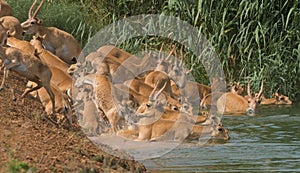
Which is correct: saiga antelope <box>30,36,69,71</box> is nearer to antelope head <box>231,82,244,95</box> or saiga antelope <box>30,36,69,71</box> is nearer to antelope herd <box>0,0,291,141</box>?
antelope herd <box>0,0,291,141</box>

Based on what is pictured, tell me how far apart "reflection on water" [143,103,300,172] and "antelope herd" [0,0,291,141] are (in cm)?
50

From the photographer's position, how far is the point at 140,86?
1440cm

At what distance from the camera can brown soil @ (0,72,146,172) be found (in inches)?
316

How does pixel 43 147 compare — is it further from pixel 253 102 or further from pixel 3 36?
pixel 253 102

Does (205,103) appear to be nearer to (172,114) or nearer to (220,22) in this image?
(220,22)

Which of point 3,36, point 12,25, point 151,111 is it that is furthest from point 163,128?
point 12,25

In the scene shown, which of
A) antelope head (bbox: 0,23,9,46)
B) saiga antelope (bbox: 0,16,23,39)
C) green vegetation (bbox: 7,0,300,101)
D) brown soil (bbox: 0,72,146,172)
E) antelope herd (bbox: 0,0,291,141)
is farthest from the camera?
green vegetation (bbox: 7,0,300,101)

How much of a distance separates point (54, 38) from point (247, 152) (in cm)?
527

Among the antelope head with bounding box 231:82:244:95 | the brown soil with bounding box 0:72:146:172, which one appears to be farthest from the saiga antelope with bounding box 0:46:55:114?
the antelope head with bounding box 231:82:244:95

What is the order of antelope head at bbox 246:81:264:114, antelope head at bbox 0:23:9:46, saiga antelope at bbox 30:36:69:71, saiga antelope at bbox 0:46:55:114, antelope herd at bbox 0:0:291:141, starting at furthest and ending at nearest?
antelope head at bbox 246:81:264:114, saiga antelope at bbox 30:36:69:71, antelope head at bbox 0:23:9:46, antelope herd at bbox 0:0:291:141, saiga antelope at bbox 0:46:55:114

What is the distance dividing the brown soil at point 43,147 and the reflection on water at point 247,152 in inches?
32.6

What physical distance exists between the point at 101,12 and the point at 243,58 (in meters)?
3.33

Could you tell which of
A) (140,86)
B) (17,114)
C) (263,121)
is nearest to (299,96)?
(263,121)

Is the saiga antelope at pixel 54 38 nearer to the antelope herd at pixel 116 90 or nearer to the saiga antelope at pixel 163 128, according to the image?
the antelope herd at pixel 116 90
